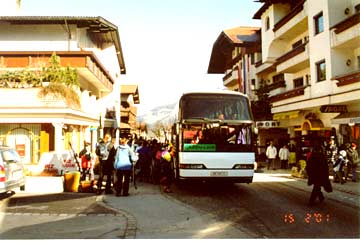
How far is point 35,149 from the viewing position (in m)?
15.9

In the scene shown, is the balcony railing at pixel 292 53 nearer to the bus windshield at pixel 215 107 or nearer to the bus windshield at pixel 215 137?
the bus windshield at pixel 215 107

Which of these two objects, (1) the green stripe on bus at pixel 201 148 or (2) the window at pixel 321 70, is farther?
(2) the window at pixel 321 70

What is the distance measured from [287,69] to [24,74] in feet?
56.4

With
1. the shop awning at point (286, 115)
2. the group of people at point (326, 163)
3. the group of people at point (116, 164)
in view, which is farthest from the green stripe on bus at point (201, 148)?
the shop awning at point (286, 115)

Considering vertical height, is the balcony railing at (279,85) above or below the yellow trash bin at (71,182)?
above

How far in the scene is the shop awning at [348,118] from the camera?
17345 mm

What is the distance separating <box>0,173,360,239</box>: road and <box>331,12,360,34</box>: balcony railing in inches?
351

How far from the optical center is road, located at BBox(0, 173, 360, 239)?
706 cm

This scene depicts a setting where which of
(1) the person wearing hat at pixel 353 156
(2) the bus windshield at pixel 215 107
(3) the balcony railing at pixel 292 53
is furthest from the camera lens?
(3) the balcony railing at pixel 292 53

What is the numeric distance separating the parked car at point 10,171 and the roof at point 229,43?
91.8 ft

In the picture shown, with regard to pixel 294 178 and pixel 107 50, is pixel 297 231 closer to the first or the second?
pixel 294 178

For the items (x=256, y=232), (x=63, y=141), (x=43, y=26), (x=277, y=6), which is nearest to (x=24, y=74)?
(x=63, y=141)
